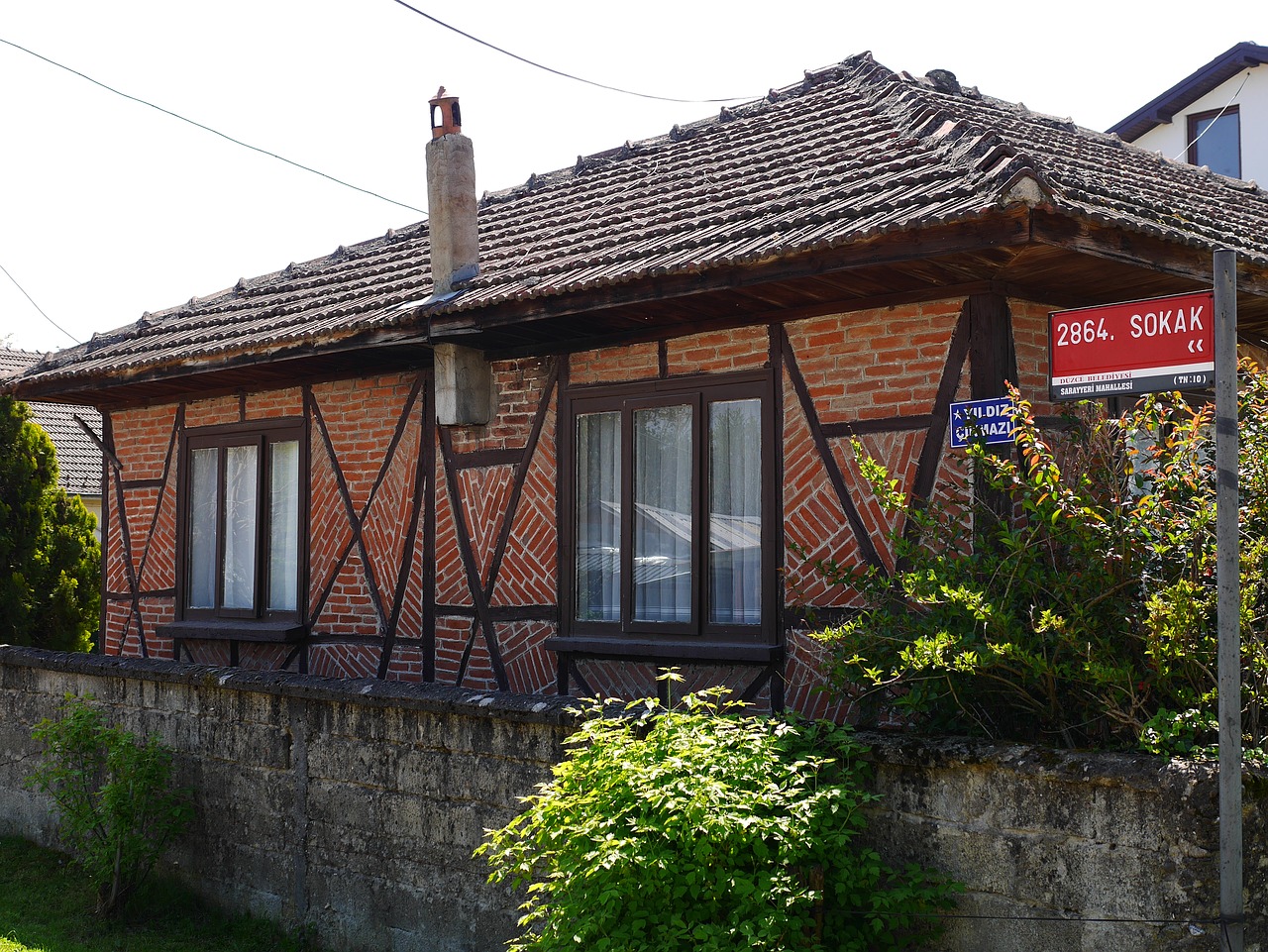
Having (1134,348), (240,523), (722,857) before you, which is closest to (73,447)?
(240,523)

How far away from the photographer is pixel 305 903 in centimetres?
706

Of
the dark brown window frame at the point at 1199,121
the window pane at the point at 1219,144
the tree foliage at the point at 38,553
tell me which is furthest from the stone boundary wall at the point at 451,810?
the dark brown window frame at the point at 1199,121

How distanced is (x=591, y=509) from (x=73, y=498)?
9.68m

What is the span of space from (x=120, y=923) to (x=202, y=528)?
11.4ft

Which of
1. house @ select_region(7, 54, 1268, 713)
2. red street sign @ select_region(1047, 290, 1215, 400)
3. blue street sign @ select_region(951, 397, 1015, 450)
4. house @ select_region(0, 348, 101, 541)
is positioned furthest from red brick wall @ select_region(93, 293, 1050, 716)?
house @ select_region(0, 348, 101, 541)

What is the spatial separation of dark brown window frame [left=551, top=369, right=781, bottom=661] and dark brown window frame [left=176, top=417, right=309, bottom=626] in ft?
8.16

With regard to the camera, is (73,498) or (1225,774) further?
(73,498)

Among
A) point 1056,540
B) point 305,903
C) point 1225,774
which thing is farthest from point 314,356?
point 1225,774

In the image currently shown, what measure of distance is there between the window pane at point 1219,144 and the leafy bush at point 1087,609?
16.2 m

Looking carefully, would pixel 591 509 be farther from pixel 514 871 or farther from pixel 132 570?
pixel 132 570

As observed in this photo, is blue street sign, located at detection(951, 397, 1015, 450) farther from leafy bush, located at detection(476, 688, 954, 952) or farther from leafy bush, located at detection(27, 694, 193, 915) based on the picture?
leafy bush, located at detection(27, 694, 193, 915)

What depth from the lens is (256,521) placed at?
9.78 metres

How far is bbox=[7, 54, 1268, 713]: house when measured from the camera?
6.16m

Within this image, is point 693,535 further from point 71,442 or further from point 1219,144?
point 71,442
